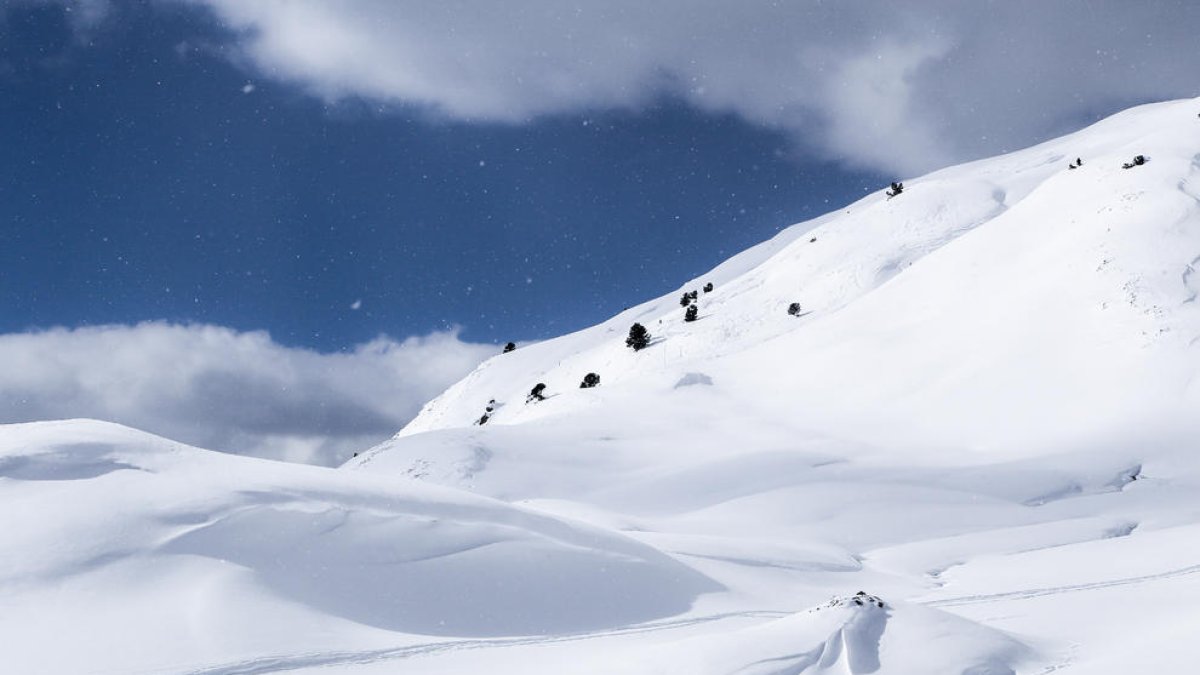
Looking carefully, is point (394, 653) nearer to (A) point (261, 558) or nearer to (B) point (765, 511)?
(A) point (261, 558)

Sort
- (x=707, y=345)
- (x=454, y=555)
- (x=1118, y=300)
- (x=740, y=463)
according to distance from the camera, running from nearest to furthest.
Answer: (x=454, y=555), (x=740, y=463), (x=1118, y=300), (x=707, y=345)

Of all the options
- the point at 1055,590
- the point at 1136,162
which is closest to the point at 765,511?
the point at 1055,590

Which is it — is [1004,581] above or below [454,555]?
below

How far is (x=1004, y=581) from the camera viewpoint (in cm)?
1491

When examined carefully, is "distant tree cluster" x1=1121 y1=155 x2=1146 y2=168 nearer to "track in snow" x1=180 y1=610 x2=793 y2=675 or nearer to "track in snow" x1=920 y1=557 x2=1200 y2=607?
"track in snow" x1=920 y1=557 x2=1200 y2=607

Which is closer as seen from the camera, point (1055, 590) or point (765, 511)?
point (1055, 590)

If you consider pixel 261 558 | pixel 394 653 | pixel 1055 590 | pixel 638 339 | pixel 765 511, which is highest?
pixel 638 339

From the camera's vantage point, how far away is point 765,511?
69.4 feet

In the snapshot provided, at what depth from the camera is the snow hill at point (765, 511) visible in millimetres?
9961

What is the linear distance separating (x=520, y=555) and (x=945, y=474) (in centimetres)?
1402

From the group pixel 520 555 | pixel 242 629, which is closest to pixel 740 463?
pixel 520 555

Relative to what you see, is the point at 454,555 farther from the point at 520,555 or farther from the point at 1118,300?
the point at 1118,300

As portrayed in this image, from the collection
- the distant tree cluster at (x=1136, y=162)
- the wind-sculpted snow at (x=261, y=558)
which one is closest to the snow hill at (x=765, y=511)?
the wind-sculpted snow at (x=261, y=558)

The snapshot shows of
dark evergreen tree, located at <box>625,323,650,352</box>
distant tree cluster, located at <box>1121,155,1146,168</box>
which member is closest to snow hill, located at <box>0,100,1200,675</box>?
distant tree cluster, located at <box>1121,155,1146,168</box>
